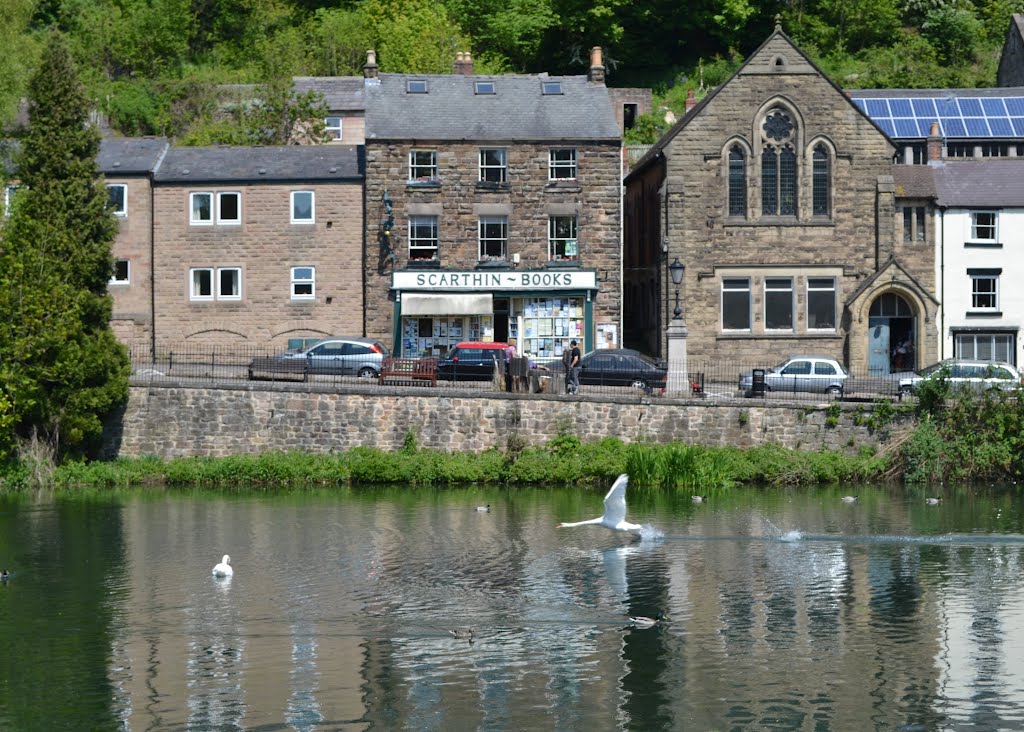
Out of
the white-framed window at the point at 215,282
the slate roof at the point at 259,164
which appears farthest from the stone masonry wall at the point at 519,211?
the white-framed window at the point at 215,282

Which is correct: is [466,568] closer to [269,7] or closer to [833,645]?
[833,645]

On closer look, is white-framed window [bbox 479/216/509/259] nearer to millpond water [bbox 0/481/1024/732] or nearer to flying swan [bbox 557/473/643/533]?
millpond water [bbox 0/481/1024/732]

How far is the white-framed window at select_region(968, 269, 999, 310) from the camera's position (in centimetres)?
5888

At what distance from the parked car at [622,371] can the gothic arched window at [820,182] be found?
11030mm

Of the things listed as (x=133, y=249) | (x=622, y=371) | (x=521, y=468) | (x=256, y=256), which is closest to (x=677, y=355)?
(x=622, y=371)

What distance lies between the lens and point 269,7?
9262cm

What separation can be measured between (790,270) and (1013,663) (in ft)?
112

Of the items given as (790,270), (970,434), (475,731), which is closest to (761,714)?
(475,731)

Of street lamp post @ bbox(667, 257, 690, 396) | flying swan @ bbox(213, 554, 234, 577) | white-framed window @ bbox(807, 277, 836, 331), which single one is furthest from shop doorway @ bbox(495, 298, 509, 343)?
flying swan @ bbox(213, 554, 234, 577)

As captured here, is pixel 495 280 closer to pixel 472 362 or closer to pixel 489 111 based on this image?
pixel 489 111

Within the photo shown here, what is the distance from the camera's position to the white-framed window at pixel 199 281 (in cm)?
5969

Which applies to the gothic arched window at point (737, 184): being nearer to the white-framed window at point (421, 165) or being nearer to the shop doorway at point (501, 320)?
the shop doorway at point (501, 320)

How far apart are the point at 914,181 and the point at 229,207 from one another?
2560 cm

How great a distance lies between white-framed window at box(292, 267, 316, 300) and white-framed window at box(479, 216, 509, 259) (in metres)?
6.35
